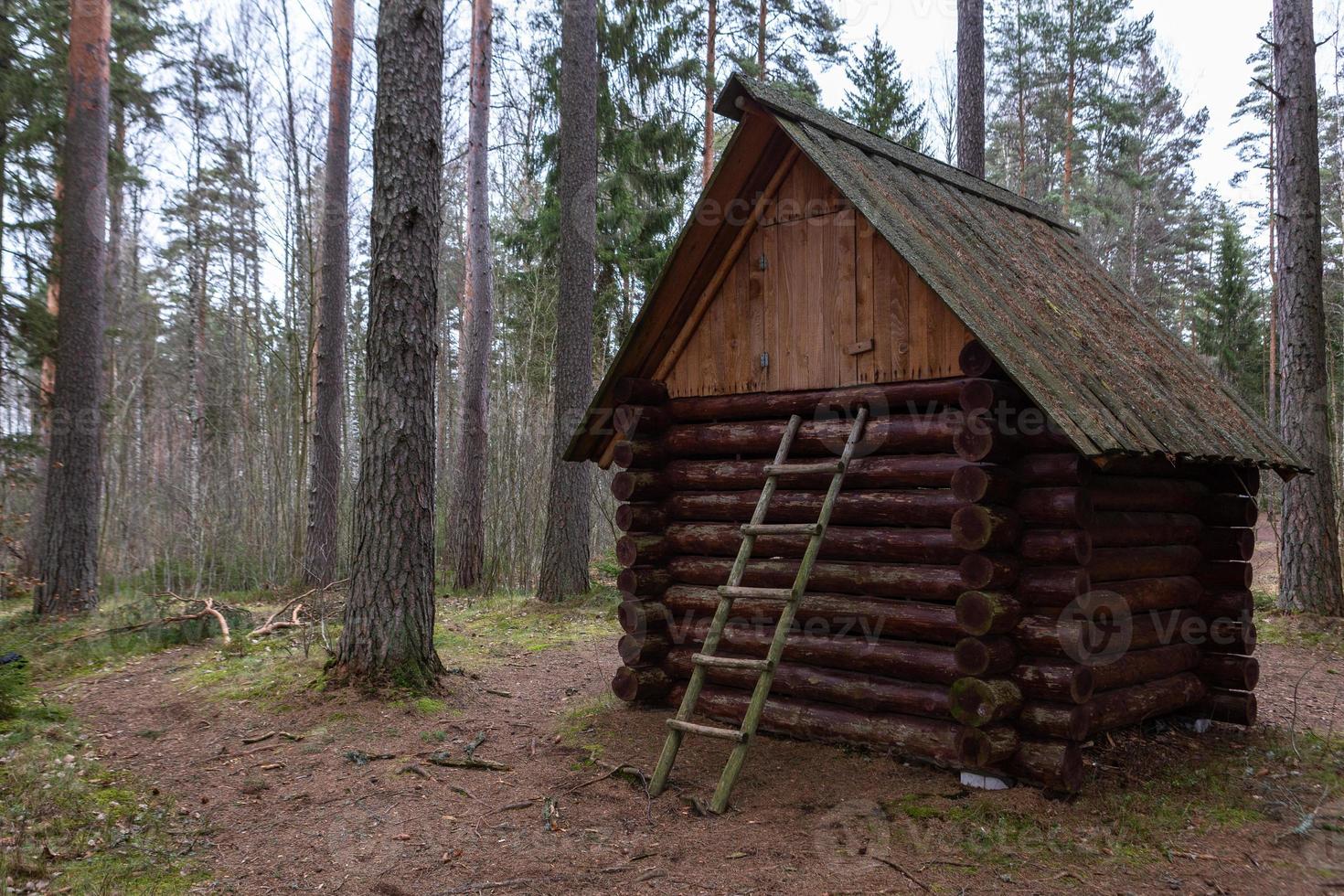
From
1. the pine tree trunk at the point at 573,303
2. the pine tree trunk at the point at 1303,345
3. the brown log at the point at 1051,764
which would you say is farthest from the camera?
the pine tree trunk at the point at 573,303

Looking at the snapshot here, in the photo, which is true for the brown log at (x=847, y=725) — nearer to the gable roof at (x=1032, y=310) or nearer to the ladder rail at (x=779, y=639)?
the ladder rail at (x=779, y=639)

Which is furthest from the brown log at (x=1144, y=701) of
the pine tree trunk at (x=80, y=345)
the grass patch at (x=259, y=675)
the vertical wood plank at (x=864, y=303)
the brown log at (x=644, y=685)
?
the pine tree trunk at (x=80, y=345)

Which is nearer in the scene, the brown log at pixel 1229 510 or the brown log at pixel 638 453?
the brown log at pixel 1229 510

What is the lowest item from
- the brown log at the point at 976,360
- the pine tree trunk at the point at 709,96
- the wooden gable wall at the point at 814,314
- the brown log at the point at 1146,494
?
the brown log at the point at 1146,494

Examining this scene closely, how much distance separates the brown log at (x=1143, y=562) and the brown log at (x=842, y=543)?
108 cm

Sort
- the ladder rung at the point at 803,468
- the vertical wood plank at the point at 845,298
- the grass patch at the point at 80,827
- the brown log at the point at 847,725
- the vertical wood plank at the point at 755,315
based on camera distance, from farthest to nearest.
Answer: the vertical wood plank at the point at 755,315
the vertical wood plank at the point at 845,298
the ladder rung at the point at 803,468
the brown log at the point at 847,725
the grass patch at the point at 80,827

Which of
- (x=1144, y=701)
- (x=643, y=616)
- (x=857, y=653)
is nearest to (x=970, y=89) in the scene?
(x=1144, y=701)

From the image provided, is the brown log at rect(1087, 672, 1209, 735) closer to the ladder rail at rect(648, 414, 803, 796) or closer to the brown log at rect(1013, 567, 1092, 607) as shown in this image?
the brown log at rect(1013, 567, 1092, 607)

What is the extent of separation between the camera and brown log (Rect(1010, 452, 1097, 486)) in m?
5.78

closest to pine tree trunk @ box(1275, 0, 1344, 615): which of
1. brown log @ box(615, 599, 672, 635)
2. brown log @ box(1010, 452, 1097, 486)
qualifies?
brown log @ box(1010, 452, 1097, 486)

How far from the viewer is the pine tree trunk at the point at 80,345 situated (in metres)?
11.5

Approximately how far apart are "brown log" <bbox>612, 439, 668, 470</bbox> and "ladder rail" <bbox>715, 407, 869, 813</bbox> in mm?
1920

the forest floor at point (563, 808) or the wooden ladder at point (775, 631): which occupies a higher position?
the wooden ladder at point (775, 631)

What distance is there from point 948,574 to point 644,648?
285cm
